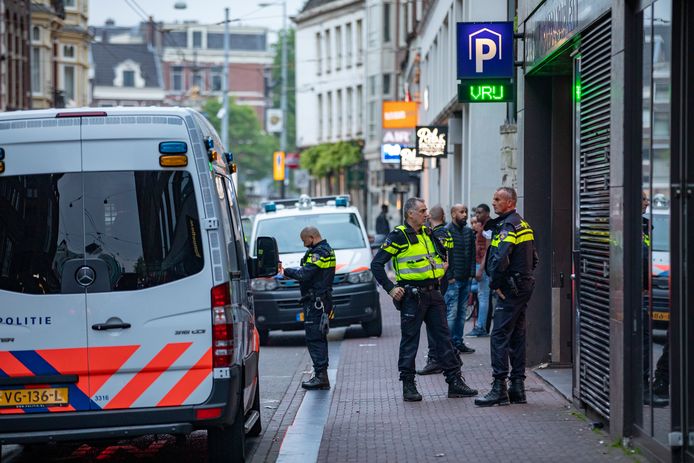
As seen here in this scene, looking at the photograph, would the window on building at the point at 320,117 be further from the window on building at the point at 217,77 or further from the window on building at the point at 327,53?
the window on building at the point at 217,77

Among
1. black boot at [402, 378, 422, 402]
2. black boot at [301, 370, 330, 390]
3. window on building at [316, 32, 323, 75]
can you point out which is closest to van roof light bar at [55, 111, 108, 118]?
A: black boot at [402, 378, 422, 402]

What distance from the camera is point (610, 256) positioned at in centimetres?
987

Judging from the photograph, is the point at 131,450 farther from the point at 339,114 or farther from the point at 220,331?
the point at 339,114

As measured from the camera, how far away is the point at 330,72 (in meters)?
74.5

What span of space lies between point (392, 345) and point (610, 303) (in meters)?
9.58

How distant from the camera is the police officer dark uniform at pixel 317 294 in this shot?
14.2 m

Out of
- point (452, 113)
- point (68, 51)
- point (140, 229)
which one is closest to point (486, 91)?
point (140, 229)

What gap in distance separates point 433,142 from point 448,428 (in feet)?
68.8

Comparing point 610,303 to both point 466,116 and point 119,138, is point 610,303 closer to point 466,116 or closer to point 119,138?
point 119,138

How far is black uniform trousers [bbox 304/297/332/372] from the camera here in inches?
563

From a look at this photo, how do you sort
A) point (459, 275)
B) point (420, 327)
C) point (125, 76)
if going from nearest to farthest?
point (420, 327) < point (459, 275) < point (125, 76)

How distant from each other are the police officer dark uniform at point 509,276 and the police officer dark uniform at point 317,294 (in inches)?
102

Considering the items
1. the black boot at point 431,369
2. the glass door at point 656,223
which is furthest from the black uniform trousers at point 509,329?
the black boot at point 431,369

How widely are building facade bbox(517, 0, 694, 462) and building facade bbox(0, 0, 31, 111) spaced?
3814cm
